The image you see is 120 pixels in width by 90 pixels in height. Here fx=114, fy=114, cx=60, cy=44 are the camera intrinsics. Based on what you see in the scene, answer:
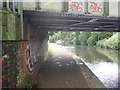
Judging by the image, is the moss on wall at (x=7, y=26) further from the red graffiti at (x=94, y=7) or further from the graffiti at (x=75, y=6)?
the red graffiti at (x=94, y=7)

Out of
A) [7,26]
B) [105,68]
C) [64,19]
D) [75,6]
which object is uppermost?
[75,6]

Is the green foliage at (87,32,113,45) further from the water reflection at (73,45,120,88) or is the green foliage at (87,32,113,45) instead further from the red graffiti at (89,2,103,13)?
the red graffiti at (89,2,103,13)

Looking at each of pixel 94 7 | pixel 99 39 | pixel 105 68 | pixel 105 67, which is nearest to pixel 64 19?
pixel 94 7

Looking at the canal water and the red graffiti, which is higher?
the red graffiti

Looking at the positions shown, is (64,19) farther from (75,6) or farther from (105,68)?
(105,68)

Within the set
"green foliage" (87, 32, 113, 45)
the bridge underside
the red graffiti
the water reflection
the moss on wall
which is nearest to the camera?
the moss on wall

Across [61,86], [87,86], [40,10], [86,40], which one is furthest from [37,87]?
[86,40]

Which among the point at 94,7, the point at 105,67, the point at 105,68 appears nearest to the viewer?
the point at 94,7

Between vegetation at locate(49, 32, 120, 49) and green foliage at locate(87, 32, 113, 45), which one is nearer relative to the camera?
vegetation at locate(49, 32, 120, 49)

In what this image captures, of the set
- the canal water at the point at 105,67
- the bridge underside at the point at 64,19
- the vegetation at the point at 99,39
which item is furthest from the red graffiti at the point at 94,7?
the vegetation at the point at 99,39

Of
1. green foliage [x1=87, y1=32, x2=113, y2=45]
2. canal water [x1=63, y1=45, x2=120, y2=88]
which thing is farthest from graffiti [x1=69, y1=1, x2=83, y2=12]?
green foliage [x1=87, y1=32, x2=113, y2=45]

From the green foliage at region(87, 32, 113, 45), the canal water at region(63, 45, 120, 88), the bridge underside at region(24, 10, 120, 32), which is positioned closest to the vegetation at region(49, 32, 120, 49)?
the green foliage at region(87, 32, 113, 45)

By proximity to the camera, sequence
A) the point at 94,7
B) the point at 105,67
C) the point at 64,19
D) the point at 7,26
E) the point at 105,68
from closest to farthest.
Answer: the point at 7,26
the point at 94,7
the point at 64,19
the point at 105,68
the point at 105,67

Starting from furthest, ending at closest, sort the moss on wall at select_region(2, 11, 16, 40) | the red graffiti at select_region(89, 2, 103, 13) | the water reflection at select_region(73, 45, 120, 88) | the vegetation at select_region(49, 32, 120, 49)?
the vegetation at select_region(49, 32, 120, 49)
the water reflection at select_region(73, 45, 120, 88)
the red graffiti at select_region(89, 2, 103, 13)
the moss on wall at select_region(2, 11, 16, 40)
